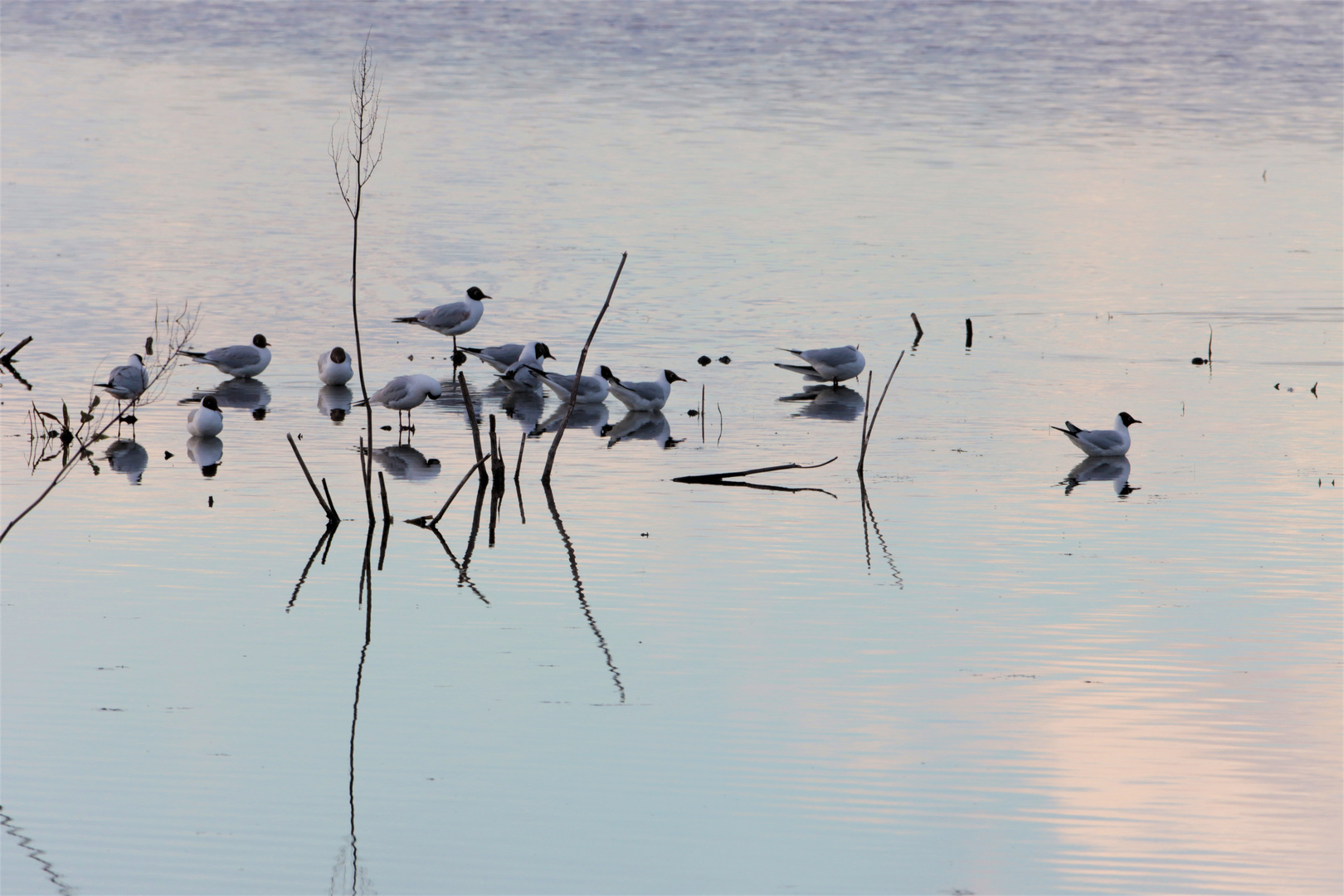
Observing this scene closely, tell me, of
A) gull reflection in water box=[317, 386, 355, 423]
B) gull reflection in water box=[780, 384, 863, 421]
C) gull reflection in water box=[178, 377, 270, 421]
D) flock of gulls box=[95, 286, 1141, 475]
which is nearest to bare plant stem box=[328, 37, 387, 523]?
gull reflection in water box=[317, 386, 355, 423]

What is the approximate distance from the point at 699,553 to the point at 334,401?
654cm

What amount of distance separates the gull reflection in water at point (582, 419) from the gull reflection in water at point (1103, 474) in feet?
13.4

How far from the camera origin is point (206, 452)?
15.0 meters

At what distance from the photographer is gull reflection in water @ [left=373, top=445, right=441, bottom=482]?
47.2 feet

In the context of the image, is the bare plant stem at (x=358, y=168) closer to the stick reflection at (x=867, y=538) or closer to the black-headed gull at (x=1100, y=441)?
the stick reflection at (x=867, y=538)

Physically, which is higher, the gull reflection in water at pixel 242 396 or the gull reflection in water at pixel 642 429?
the gull reflection in water at pixel 242 396

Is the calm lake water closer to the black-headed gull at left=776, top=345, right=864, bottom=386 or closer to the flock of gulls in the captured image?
the flock of gulls

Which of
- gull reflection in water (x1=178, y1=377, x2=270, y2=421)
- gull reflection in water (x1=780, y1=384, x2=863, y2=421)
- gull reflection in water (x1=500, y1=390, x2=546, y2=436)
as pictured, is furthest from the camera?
gull reflection in water (x1=780, y1=384, x2=863, y2=421)

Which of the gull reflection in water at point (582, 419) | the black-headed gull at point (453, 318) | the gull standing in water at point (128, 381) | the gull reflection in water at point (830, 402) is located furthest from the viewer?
the black-headed gull at point (453, 318)

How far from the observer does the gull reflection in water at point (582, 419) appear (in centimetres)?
1658

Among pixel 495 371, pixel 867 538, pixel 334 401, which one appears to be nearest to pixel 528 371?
pixel 495 371

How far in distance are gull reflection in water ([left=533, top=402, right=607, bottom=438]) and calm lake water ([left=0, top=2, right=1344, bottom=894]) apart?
95mm

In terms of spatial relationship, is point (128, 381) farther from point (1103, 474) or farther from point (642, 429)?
point (1103, 474)

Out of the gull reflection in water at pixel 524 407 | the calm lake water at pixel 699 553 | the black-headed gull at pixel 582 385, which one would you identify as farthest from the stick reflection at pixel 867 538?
the black-headed gull at pixel 582 385
